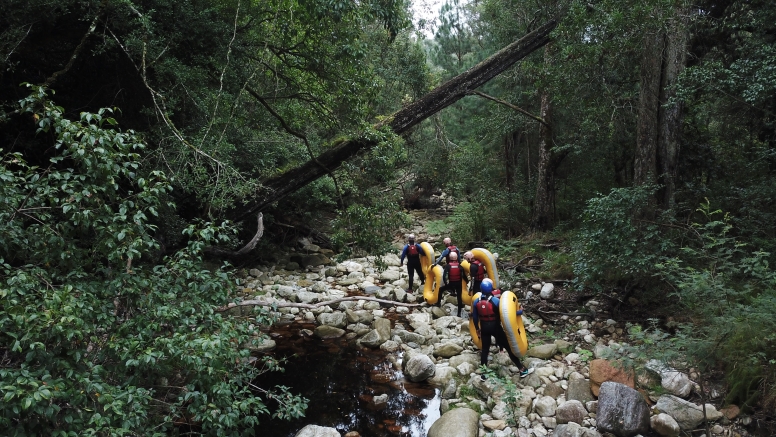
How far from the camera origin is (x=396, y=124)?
830cm

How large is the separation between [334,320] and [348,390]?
7.50 feet

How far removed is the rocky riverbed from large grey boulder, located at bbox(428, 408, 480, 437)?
0.04 ft

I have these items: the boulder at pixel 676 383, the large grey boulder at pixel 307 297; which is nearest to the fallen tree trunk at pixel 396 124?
the large grey boulder at pixel 307 297

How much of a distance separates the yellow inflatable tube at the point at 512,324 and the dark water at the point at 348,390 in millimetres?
1313

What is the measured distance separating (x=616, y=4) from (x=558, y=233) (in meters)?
5.50

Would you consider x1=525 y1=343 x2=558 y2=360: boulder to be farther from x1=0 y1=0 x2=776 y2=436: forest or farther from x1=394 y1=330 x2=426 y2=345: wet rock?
x1=394 y1=330 x2=426 y2=345: wet rock

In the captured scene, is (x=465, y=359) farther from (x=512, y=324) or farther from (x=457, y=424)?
(x=457, y=424)

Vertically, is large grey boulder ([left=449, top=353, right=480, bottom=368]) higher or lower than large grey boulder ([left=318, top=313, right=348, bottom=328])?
lower

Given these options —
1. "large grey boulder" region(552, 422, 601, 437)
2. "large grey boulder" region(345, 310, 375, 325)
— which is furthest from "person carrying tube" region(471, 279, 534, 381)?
"large grey boulder" region(345, 310, 375, 325)

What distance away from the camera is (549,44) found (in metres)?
9.68

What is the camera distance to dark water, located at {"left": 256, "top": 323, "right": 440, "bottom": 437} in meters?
5.57

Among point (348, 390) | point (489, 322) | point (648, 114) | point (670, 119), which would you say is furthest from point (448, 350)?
point (670, 119)

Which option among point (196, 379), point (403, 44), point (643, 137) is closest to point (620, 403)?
point (196, 379)

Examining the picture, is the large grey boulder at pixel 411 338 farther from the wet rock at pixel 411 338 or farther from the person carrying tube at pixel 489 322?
the person carrying tube at pixel 489 322
